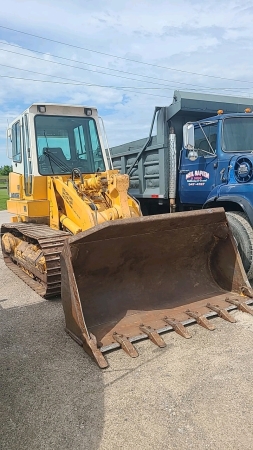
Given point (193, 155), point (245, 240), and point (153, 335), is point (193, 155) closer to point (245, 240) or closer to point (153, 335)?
point (245, 240)

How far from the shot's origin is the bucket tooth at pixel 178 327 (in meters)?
3.92

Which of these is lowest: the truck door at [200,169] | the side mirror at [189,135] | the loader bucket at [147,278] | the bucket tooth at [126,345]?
the bucket tooth at [126,345]

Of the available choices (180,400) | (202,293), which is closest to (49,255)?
(202,293)

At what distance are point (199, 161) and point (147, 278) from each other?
248 centimetres

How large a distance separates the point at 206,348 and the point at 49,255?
229 cm

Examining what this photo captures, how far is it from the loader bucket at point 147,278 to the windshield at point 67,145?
2.47 m

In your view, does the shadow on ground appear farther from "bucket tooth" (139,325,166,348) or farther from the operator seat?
the operator seat

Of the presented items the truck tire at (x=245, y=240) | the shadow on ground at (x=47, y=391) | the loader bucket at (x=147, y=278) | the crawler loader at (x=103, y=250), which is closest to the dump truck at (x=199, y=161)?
the truck tire at (x=245, y=240)

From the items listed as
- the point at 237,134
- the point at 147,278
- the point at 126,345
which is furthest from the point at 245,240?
the point at 126,345

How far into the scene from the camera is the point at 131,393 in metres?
3.02

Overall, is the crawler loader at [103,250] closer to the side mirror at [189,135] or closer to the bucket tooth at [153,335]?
the bucket tooth at [153,335]

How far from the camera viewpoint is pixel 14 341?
404 centimetres

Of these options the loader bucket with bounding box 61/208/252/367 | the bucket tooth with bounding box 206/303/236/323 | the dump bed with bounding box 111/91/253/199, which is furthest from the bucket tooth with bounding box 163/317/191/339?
the dump bed with bounding box 111/91/253/199

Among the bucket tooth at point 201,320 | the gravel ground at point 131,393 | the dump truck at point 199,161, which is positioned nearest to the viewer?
the gravel ground at point 131,393
